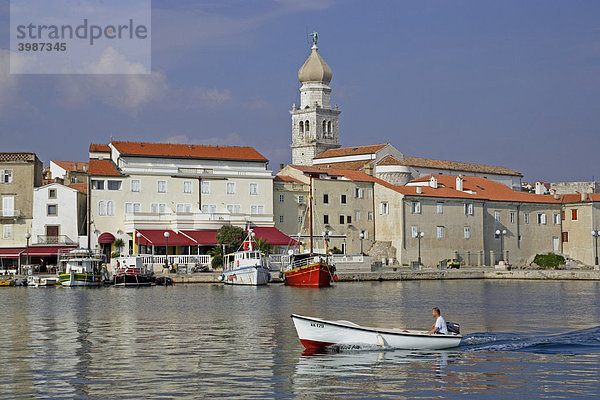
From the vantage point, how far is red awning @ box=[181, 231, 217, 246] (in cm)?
8650

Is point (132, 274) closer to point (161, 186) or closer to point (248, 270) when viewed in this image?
point (248, 270)

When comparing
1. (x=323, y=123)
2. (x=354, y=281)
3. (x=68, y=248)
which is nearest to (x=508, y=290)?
(x=354, y=281)

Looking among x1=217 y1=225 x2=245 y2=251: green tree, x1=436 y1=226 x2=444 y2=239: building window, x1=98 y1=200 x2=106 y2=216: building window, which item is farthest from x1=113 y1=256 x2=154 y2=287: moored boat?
x1=436 y1=226 x2=444 y2=239: building window

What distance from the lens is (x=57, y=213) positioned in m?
86.7

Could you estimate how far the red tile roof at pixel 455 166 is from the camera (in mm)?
120775

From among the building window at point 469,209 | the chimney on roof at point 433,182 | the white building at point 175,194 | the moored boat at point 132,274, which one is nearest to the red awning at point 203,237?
the white building at point 175,194

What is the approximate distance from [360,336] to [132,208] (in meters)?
60.3

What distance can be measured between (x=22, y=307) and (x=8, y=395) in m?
29.6

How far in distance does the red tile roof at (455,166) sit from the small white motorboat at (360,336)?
84726 millimetres

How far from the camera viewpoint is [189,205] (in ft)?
300

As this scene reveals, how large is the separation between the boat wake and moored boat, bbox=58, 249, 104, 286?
4422 cm

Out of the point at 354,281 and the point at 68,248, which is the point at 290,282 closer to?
the point at 354,281

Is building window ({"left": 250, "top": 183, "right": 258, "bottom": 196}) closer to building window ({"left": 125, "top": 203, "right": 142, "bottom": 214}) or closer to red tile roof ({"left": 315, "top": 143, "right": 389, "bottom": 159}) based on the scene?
building window ({"left": 125, "top": 203, "right": 142, "bottom": 214})

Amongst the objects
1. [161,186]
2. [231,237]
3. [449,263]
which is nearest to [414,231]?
[449,263]
